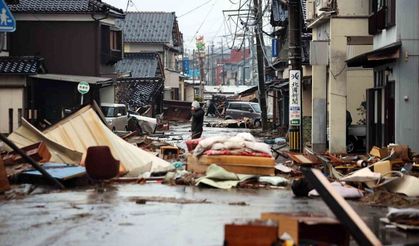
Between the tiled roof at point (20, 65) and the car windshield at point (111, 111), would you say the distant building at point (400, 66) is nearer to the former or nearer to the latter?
the tiled roof at point (20, 65)

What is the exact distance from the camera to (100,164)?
46.8 ft

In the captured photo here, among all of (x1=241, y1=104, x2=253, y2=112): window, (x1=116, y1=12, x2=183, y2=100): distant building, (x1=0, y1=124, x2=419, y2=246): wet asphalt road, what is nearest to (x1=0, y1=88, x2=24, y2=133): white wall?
(x1=0, y1=124, x2=419, y2=246): wet asphalt road

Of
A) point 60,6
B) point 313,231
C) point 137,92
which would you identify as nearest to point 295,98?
point 313,231

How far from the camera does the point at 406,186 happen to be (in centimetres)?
1316

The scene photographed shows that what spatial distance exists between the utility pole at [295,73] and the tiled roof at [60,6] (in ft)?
70.6

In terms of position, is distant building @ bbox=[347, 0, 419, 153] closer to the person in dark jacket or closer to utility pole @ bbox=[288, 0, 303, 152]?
utility pole @ bbox=[288, 0, 303, 152]

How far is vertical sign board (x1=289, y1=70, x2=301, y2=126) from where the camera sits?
72.2ft

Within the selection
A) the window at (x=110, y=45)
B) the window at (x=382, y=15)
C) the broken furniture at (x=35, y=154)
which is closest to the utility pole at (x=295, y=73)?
the window at (x=382, y=15)

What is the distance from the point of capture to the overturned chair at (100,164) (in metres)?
Answer: 14.1

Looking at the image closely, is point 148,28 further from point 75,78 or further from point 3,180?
point 3,180

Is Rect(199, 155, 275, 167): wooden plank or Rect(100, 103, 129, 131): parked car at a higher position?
Rect(100, 103, 129, 131): parked car

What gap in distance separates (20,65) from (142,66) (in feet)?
99.3

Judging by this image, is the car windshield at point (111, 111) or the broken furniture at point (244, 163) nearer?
the broken furniture at point (244, 163)

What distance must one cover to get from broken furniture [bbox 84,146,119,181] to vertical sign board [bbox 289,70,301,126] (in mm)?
8952
